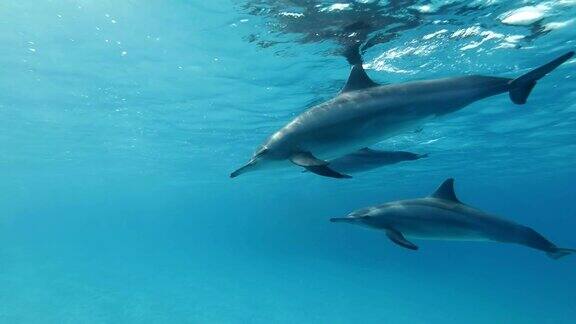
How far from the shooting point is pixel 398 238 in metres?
7.29

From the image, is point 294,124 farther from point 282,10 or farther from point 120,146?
point 120,146

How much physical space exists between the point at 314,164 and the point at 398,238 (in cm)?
256

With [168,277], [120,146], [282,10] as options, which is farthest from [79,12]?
[168,277]

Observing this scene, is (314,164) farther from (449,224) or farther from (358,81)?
(449,224)

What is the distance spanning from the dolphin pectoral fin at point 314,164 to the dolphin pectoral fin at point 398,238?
1926 mm

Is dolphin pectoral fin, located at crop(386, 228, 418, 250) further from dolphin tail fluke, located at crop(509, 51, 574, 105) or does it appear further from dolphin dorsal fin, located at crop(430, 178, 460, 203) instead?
dolphin tail fluke, located at crop(509, 51, 574, 105)

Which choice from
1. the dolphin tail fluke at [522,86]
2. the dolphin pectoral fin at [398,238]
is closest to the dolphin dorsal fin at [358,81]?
the dolphin tail fluke at [522,86]

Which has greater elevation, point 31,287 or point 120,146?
point 120,146

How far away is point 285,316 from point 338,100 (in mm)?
26794

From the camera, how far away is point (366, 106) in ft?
21.2

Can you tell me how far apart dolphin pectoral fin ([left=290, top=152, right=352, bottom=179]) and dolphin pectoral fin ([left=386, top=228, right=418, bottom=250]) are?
6.32ft

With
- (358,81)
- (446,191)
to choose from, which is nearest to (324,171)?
(358,81)

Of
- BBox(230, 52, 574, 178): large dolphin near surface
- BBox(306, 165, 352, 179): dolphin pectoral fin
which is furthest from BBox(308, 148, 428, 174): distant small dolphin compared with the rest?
BBox(306, 165, 352, 179): dolphin pectoral fin

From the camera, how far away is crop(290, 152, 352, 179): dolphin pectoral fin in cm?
526
